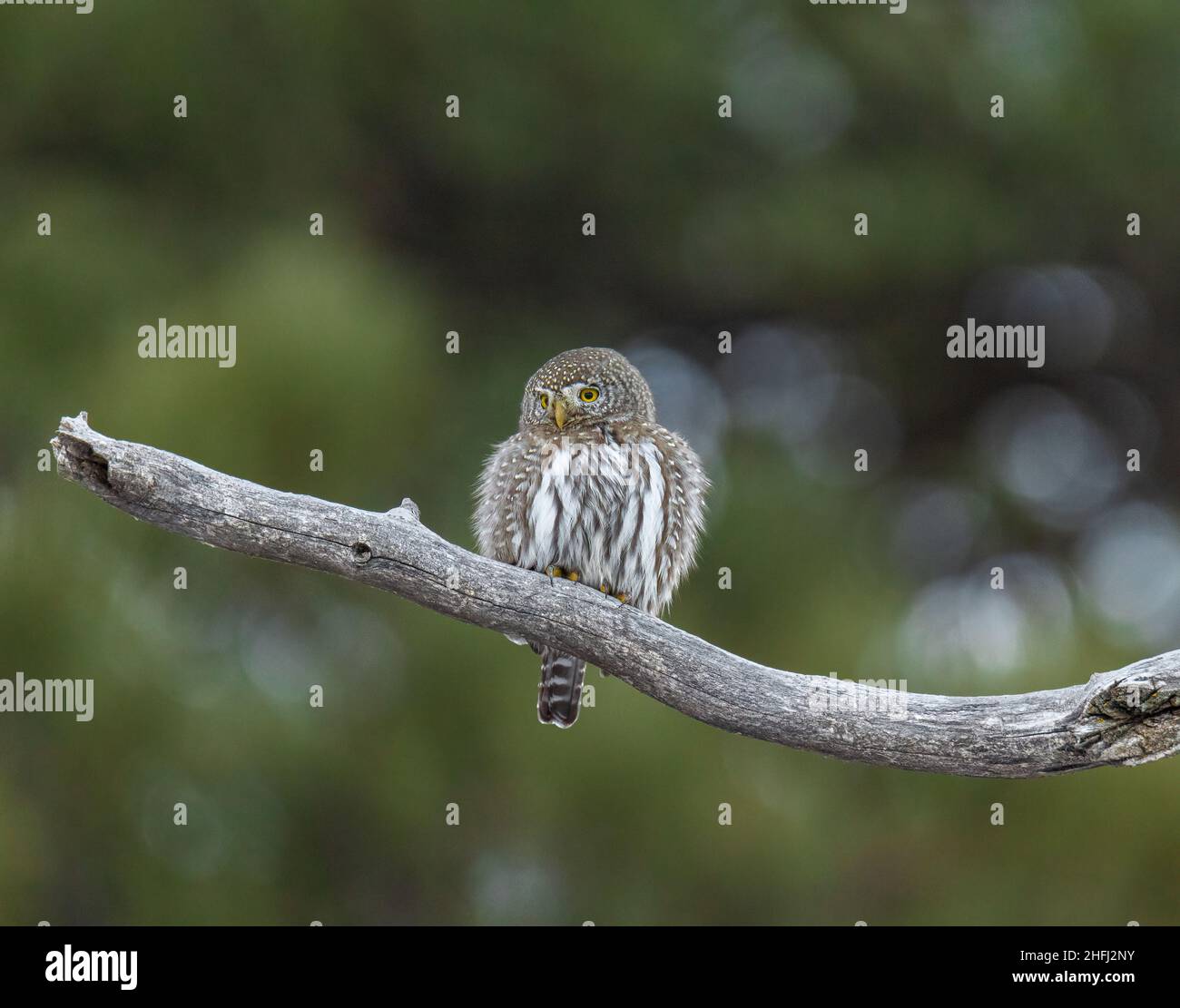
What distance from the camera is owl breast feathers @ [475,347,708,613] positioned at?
199 inches

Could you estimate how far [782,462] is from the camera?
28.0ft

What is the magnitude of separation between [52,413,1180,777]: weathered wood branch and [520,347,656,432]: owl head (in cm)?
97

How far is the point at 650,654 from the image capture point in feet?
14.1

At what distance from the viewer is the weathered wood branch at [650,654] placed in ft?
12.6

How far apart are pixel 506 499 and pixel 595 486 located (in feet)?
1.17
